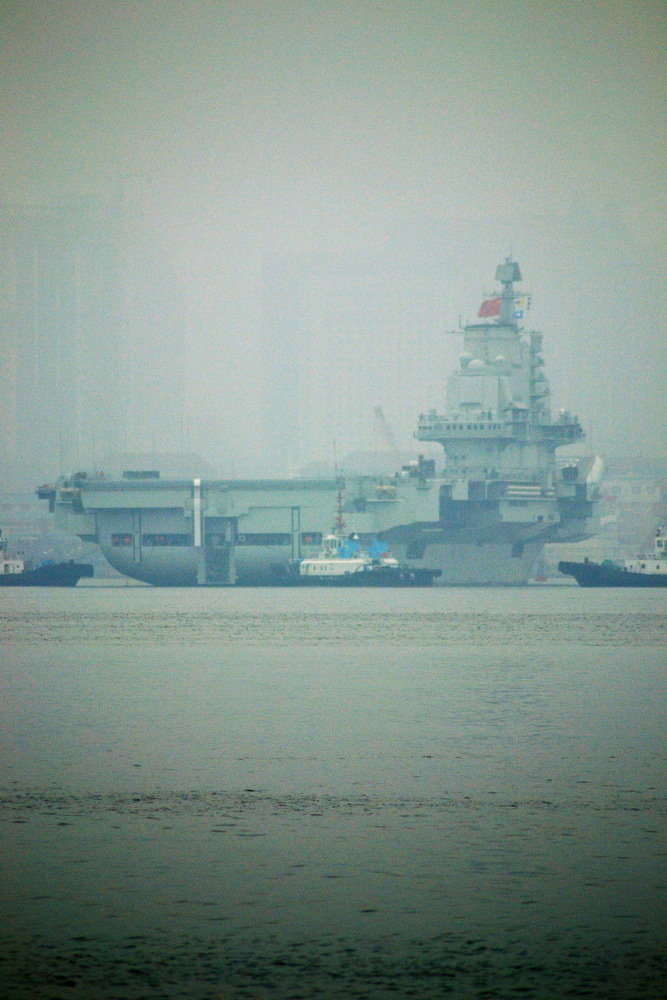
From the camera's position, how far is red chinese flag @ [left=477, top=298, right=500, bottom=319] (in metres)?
108

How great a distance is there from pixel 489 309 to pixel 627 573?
22420 mm

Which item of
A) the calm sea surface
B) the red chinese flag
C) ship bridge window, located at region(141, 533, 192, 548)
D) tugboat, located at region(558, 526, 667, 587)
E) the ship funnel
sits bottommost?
tugboat, located at region(558, 526, 667, 587)

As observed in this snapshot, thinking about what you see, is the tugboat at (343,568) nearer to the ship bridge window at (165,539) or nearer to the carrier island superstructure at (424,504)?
the carrier island superstructure at (424,504)

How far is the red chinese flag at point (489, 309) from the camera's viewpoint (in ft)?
356

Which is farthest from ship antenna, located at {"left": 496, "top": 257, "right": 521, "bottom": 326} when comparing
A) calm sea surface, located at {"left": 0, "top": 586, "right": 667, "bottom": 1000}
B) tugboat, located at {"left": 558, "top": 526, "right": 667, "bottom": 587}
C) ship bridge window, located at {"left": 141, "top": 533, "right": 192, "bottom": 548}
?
calm sea surface, located at {"left": 0, "top": 586, "right": 667, "bottom": 1000}

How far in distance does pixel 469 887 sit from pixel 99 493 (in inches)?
3089

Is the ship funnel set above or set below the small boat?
above

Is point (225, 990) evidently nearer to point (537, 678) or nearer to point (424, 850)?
point (424, 850)

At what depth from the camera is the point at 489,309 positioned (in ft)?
357

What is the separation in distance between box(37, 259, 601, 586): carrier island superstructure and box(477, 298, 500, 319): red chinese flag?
5.55 feet

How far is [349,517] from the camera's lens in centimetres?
8994

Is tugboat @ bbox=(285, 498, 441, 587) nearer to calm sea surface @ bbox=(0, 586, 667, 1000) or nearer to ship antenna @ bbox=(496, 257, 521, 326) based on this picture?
ship antenna @ bbox=(496, 257, 521, 326)

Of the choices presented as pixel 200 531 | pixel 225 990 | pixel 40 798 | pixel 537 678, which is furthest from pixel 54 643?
pixel 200 531

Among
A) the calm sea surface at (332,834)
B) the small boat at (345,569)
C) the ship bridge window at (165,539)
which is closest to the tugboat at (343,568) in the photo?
the small boat at (345,569)
